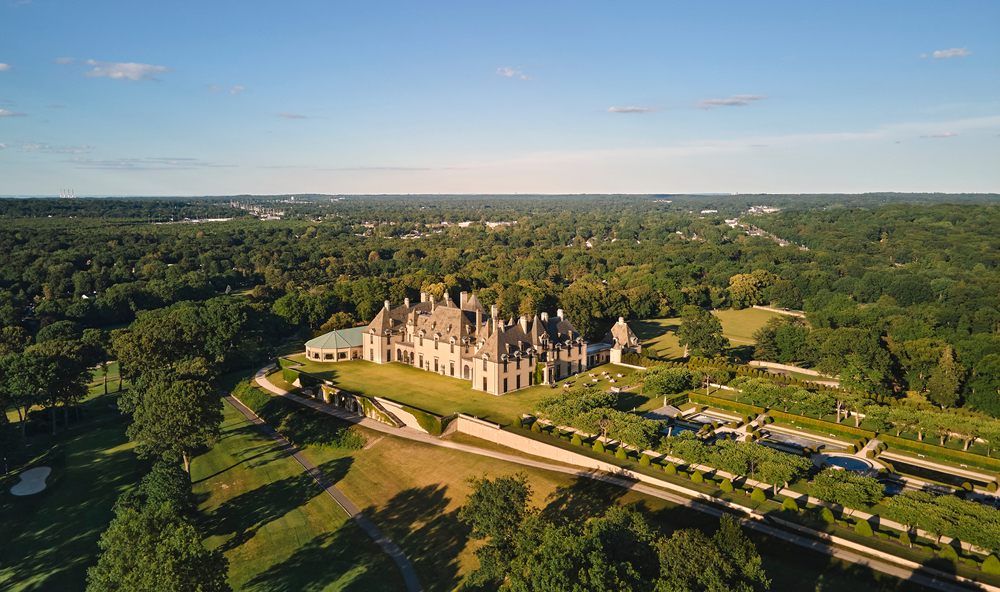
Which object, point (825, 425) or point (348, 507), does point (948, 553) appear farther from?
point (348, 507)

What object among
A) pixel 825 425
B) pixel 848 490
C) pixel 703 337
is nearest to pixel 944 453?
pixel 825 425

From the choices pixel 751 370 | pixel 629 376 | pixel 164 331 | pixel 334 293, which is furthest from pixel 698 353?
pixel 164 331

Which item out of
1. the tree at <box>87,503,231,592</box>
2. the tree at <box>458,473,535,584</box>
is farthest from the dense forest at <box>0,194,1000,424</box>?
the tree at <box>458,473,535,584</box>

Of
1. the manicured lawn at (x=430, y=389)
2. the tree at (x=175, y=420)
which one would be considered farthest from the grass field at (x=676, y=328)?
the tree at (x=175, y=420)

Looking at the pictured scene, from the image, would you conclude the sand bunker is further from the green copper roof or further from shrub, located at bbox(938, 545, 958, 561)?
shrub, located at bbox(938, 545, 958, 561)

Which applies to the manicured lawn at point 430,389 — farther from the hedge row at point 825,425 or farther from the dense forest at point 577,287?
the hedge row at point 825,425

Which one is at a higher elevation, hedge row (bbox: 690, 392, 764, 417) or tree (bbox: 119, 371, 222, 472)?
tree (bbox: 119, 371, 222, 472)

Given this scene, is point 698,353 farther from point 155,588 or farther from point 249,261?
point 249,261
